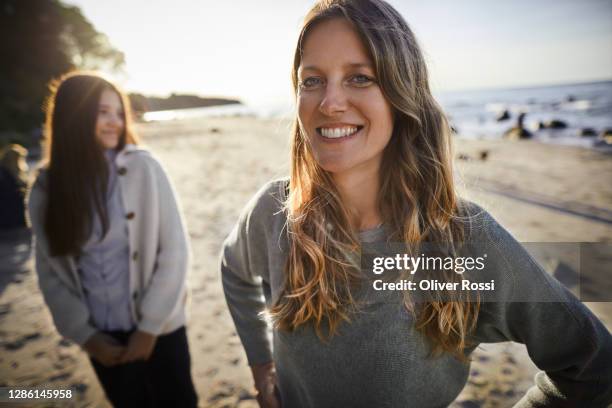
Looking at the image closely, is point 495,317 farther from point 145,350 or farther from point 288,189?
point 145,350

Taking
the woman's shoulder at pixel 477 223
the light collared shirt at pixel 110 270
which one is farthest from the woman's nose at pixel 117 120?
the woman's shoulder at pixel 477 223

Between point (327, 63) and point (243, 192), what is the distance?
873cm

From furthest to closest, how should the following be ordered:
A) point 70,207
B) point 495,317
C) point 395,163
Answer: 1. point 70,207
2. point 395,163
3. point 495,317

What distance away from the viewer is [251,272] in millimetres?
1675

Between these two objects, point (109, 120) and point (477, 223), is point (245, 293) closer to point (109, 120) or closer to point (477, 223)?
point (477, 223)

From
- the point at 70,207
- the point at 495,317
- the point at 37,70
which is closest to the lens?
the point at 495,317

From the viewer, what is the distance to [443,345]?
4.08ft

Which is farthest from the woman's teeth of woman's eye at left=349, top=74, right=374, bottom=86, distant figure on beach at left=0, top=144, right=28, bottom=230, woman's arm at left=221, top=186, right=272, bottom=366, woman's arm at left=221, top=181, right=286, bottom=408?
distant figure on beach at left=0, top=144, right=28, bottom=230

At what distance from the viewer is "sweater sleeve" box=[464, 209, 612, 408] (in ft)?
3.58

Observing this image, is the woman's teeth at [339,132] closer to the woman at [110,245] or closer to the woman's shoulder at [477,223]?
the woman's shoulder at [477,223]

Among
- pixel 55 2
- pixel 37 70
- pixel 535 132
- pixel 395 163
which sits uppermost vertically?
pixel 55 2

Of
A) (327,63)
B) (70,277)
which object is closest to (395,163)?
(327,63)

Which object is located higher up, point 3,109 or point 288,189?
point 3,109

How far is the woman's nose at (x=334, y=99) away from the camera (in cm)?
128
